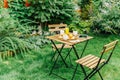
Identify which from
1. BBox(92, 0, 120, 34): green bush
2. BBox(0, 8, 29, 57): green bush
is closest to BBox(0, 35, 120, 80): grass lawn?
BBox(0, 8, 29, 57): green bush

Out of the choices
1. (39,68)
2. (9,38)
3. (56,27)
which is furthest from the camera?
(56,27)

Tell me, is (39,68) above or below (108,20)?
below

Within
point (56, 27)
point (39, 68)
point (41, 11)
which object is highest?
point (41, 11)

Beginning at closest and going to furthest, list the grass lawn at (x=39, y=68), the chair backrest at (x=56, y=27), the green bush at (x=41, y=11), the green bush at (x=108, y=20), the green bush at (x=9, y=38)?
the grass lawn at (x=39, y=68) < the green bush at (x=9, y=38) < the chair backrest at (x=56, y=27) < the green bush at (x=41, y=11) < the green bush at (x=108, y=20)

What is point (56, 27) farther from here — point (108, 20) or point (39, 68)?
point (108, 20)

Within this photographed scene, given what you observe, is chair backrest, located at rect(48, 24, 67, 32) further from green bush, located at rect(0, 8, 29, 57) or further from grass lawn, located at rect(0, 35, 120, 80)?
green bush, located at rect(0, 8, 29, 57)

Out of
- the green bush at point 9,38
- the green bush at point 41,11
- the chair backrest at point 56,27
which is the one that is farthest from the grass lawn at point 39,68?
the green bush at point 41,11

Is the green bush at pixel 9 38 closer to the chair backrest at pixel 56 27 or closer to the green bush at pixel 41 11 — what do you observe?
the green bush at pixel 41 11

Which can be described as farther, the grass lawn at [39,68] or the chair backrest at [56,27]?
the chair backrest at [56,27]

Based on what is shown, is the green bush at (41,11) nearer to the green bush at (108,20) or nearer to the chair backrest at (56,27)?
the chair backrest at (56,27)

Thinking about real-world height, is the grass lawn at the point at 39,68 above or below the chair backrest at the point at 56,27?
below

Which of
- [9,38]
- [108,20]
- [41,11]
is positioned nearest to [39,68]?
[9,38]

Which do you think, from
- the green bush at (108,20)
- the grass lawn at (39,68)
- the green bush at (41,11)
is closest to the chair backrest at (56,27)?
the grass lawn at (39,68)

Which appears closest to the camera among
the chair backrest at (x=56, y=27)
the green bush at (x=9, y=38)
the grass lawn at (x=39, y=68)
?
the grass lawn at (x=39, y=68)
